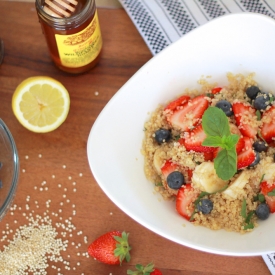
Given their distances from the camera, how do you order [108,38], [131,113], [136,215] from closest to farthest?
[136,215]
[131,113]
[108,38]

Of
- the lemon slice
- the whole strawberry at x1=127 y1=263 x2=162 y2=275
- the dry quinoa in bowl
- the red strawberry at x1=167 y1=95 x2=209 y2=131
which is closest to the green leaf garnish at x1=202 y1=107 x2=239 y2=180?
the dry quinoa in bowl

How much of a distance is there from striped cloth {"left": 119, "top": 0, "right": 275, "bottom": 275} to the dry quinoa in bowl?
0.94 feet

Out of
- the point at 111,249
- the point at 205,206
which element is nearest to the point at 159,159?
the point at 205,206

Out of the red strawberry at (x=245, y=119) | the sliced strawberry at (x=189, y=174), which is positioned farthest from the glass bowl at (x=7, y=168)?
the red strawberry at (x=245, y=119)

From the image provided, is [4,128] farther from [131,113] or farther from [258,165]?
[258,165]

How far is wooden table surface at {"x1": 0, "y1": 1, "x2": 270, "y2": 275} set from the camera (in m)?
1.23

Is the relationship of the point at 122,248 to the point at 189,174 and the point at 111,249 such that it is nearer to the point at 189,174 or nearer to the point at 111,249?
the point at 111,249

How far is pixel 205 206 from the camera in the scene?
1049 mm

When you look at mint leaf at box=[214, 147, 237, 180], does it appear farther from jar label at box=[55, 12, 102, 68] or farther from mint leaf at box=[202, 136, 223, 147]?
jar label at box=[55, 12, 102, 68]

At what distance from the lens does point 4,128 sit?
4.06ft

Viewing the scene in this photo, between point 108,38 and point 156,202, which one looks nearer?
point 156,202

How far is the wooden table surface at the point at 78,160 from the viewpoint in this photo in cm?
123

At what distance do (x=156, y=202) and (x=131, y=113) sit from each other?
22 cm

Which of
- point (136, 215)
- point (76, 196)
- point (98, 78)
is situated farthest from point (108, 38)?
point (136, 215)
